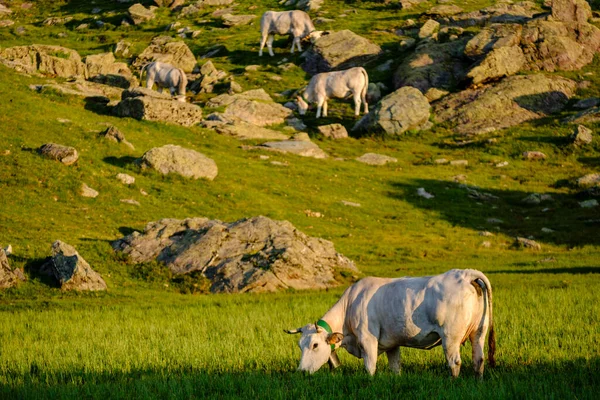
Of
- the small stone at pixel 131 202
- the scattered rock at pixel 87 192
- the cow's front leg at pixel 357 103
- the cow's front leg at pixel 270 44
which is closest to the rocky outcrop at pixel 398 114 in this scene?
the cow's front leg at pixel 357 103

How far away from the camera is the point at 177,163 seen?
1785 inches

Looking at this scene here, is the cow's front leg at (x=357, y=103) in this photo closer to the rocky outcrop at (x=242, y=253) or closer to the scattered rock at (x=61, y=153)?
the scattered rock at (x=61, y=153)

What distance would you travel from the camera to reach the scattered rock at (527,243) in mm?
40125

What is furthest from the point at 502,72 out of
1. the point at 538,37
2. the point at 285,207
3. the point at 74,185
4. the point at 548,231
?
the point at 74,185

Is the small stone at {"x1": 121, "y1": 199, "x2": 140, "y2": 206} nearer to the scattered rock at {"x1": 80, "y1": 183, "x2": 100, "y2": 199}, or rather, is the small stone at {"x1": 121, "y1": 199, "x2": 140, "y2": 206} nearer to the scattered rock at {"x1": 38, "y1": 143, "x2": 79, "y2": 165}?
the scattered rock at {"x1": 80, "y1": 183, "x2": 100, "y2": 199}

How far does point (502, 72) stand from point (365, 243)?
1398 inches

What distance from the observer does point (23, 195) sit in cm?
3784

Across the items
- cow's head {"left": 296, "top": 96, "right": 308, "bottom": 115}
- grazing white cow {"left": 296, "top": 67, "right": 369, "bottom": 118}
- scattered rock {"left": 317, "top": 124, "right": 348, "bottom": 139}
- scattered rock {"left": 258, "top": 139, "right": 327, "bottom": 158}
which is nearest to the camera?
scattered rock {"left": 258, "top": 139, "right": 327, "bottom": 158}

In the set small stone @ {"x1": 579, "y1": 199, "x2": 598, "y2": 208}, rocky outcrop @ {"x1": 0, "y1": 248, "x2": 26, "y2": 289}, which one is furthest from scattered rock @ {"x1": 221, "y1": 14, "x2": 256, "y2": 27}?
rocky outcrop @ {"x1": 0, "y1": 248, "x2": 26, "y2": 289}

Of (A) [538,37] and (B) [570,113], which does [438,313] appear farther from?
(A) [538,37]

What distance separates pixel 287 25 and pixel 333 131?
92.4 feet

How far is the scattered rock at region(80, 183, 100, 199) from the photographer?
130 feet

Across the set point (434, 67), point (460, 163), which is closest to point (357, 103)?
point (434, 67)

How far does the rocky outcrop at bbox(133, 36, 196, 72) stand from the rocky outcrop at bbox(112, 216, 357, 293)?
163ft
